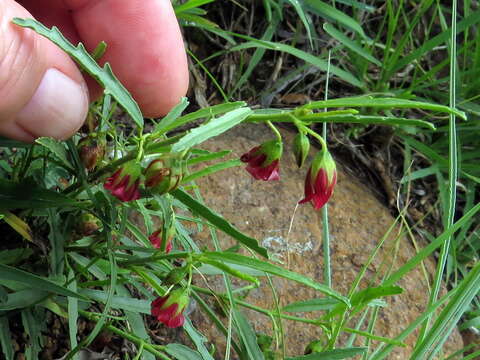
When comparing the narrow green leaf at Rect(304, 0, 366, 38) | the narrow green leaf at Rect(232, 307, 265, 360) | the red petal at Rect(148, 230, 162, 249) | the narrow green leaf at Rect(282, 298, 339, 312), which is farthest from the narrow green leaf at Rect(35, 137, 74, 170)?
the narrow green leaf at Rect(304, 0, 366, 38)

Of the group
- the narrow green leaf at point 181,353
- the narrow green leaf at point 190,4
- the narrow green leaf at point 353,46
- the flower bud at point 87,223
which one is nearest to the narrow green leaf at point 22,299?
the flower bud at point 87,223

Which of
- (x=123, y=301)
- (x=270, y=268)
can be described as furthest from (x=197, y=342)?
(x=270, y=268)

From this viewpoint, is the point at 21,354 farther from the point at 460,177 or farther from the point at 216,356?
the point at 460,177

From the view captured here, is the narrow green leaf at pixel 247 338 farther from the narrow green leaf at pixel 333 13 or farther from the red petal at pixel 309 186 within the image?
the narrow green leaf at pixel 333 13

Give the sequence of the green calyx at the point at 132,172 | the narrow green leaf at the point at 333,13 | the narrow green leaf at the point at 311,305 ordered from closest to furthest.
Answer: the green calyx at the point at 132,172
the narrow green leaf at the point at 311,305
the narrow green leaf at the point at 333,13

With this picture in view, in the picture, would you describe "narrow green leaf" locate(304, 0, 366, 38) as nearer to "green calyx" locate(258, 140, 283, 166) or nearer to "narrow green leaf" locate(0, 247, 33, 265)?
"green calyx" locate(258, 140, 283, 166)

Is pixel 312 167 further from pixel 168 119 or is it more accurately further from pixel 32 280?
pixel 32 280
